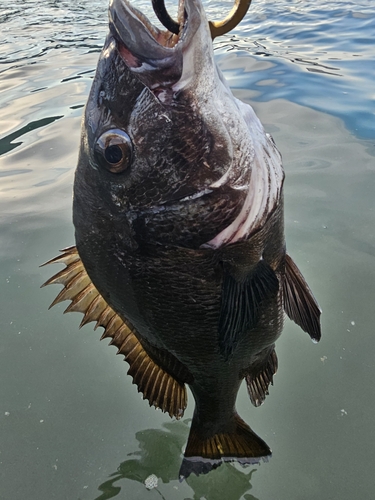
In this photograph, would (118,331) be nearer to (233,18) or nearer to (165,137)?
(165,137)

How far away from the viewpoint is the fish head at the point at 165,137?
4.73 ft

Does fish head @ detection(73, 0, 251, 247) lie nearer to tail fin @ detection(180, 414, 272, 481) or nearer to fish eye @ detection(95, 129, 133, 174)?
fish eye @ detection(95, 129, 133, 174)

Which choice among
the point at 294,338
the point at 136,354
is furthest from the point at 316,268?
the point at 136,354

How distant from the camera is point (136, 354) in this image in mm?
2100

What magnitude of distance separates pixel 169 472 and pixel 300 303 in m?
1.08

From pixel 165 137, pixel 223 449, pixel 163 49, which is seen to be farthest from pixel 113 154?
pixel 223 449

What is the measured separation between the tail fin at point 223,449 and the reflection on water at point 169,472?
8 cm

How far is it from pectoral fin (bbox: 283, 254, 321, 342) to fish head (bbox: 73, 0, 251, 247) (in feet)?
1.78

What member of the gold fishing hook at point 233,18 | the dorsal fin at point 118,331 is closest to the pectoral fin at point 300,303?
the dorsal fin at point 118,331

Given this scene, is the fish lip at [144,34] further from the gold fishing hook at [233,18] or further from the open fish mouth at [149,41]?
the gold fishing hook at [233,18]

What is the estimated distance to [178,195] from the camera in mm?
1554

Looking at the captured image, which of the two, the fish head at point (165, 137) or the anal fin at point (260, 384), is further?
the anal fin at point (260, 384)

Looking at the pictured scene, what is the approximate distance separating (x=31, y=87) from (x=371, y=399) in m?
6.42

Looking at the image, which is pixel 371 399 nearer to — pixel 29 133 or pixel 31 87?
pixel 29 133
